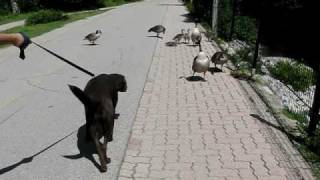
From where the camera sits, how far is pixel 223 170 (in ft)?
20.7

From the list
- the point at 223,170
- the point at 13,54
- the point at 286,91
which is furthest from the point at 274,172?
the point at 13,54

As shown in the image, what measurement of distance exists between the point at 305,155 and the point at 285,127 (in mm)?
1272

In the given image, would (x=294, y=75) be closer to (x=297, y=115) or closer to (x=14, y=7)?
(x=297, y=115)

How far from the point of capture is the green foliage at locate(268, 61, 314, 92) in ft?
39.2

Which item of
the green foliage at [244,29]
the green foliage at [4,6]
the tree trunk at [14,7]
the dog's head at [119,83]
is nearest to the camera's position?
the dog's head at [119,83]

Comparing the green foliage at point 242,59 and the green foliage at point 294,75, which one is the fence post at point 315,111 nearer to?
the green foliage at point 294,75

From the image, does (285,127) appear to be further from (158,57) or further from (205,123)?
(158,57)

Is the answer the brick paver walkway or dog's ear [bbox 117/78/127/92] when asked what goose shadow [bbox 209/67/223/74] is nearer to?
the brick paver walkway

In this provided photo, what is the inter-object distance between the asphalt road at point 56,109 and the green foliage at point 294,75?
3.97 m

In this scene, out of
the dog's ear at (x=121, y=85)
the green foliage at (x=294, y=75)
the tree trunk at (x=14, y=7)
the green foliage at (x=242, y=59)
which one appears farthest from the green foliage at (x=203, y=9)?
the tree trunk at (x=14, y=7)

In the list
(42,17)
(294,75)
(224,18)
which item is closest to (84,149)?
(294,75)

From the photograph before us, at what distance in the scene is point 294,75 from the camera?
503 inches

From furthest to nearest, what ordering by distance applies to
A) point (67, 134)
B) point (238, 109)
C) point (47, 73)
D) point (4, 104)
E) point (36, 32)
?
1. point (36, 32)
2. point (47, 73)
3. point (4, 104)
4. point (238, 109)
5. point (67, 134)

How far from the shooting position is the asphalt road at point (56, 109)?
6.64 meters
